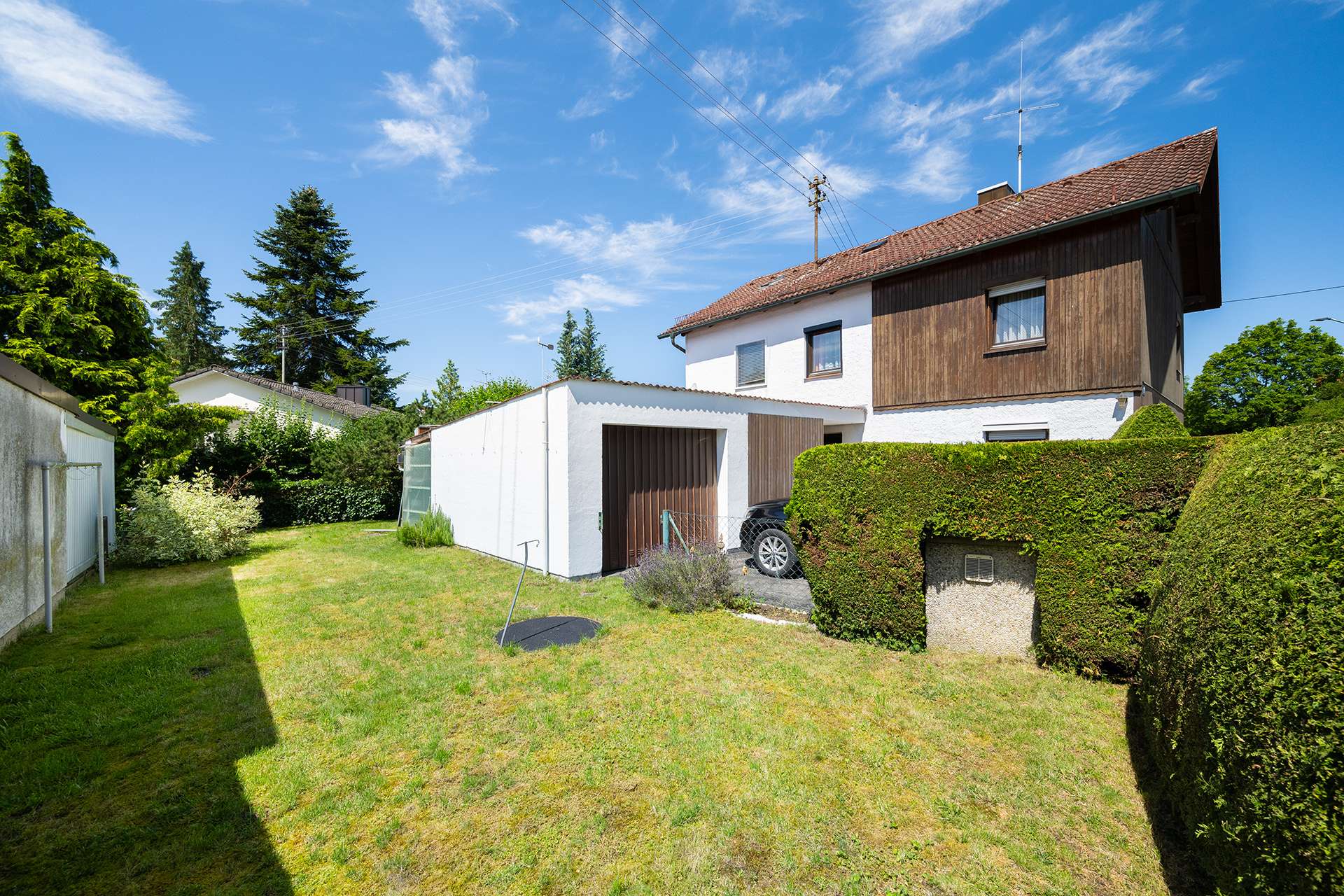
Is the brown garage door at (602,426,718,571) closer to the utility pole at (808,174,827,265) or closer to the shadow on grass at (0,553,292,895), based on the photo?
the shadow on grass at (0,553,292,895)

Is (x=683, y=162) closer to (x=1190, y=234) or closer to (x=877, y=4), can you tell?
(x=877, y=4)

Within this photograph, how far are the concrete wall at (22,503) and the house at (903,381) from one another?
5.57 meters

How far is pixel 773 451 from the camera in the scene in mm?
10961

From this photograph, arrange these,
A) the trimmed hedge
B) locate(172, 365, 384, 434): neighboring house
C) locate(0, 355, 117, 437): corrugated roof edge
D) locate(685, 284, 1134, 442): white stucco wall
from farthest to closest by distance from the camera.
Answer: locate(172, 365, 384, 434): neighboring house, locate(685, 284, 1134, 442): white stucco wall, the trimmed hedge, locate(0, 355, 117, 437): corrugated roof edge

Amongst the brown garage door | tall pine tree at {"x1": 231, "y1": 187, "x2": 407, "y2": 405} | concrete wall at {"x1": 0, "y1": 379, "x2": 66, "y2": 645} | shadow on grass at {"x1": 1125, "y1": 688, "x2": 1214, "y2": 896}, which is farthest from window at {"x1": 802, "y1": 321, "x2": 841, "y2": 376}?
tall pine tree at {"x1": 231, "y1": 187, "x2": 407, "y2": 405}

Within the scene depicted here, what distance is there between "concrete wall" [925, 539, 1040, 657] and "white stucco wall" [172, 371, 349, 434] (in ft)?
78.9

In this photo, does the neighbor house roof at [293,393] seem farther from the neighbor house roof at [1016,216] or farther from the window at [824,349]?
the window at [824,349]

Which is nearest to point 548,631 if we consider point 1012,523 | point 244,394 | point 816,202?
point 1012,523

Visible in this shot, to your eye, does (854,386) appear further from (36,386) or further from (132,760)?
(36,386)

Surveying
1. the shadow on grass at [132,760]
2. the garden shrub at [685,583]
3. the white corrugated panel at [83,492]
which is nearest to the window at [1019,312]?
the garden shrub at [685,583]

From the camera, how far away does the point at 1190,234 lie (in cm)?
1152

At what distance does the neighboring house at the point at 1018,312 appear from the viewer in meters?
8.78

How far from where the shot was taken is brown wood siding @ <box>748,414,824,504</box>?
10594 millimetres

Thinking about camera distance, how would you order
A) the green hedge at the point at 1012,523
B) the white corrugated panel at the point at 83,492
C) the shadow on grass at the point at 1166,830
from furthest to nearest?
the white corrugated panel at the point at 83,492
the green hedge at the point at 1012,523
the shadow on grass at the point at 1166,830
